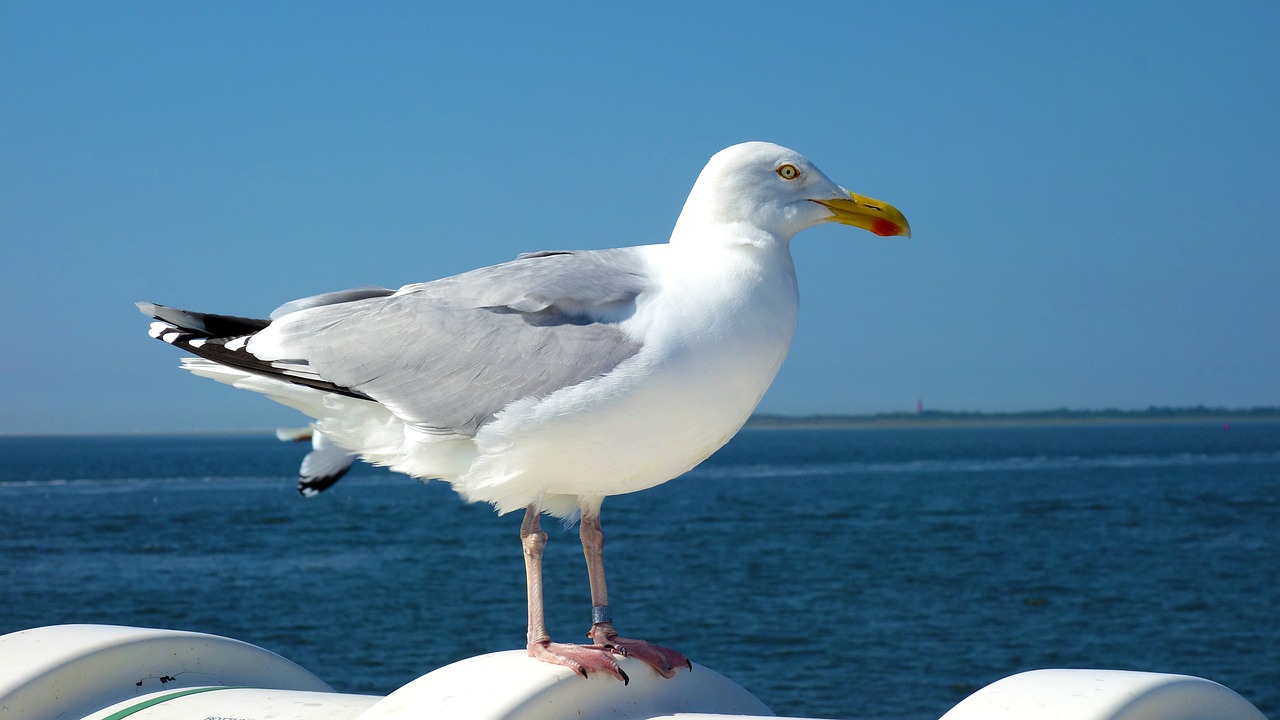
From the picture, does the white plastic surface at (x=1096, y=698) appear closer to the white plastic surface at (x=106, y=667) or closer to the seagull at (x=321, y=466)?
the white plastic surface at (x=106, y=667)

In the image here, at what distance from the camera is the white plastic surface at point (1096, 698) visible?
2557mm

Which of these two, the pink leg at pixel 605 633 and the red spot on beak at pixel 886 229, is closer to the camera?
the pink leg at pixel 605 633

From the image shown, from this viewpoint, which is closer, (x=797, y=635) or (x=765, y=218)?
(x=765, y=218)

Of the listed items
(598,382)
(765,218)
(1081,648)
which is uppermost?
(765,218)

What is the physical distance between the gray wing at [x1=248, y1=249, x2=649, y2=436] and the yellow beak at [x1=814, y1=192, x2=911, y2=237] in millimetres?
656

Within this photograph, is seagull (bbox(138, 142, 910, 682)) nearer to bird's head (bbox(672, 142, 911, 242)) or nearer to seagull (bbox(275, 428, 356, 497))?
bird's head (bbox(672, 142, 911, 242))

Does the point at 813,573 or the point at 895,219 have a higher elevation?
the point at 895,219

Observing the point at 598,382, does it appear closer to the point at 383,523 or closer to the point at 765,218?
the point at 765,218

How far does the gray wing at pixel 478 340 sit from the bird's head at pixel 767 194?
12.2 inches

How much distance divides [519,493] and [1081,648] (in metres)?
28.0

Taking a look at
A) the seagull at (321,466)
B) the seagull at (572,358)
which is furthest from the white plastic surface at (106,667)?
the seagull at (321,466)

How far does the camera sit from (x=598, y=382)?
3.39 meters

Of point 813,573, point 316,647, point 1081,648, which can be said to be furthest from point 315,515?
point 1081,648

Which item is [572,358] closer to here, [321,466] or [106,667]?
[106,667]
